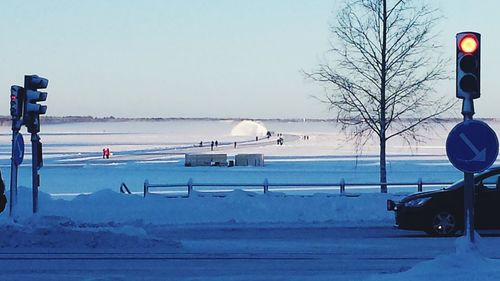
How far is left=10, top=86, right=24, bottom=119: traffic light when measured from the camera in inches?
816

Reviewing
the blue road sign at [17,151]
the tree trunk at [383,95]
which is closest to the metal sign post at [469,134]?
the blue road sign at [17,151]

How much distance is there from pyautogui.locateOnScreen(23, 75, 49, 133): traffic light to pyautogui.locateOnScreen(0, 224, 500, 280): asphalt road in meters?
3.94

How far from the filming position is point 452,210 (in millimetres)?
19141

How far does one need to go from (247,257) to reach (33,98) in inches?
315

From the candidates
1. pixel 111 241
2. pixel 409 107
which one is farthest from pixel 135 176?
pixel 111 241

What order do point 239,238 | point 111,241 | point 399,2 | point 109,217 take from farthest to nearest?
point 399,2
point 109,217
point 239,238
point 111,241

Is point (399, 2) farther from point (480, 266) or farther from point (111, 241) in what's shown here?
point (480, 266)

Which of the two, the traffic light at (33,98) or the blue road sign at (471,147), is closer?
the blue road sign at (471,147)

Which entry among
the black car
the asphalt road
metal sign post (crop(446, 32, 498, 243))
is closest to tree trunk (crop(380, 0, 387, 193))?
the asphalt road

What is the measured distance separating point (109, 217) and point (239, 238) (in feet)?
17.9

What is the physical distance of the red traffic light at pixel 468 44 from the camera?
445 inches

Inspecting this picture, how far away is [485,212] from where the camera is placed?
19.2 metres

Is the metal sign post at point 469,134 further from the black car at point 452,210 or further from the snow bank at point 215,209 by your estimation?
the snow bank at point 215,209

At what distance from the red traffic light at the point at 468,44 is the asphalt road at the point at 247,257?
3.26 m
